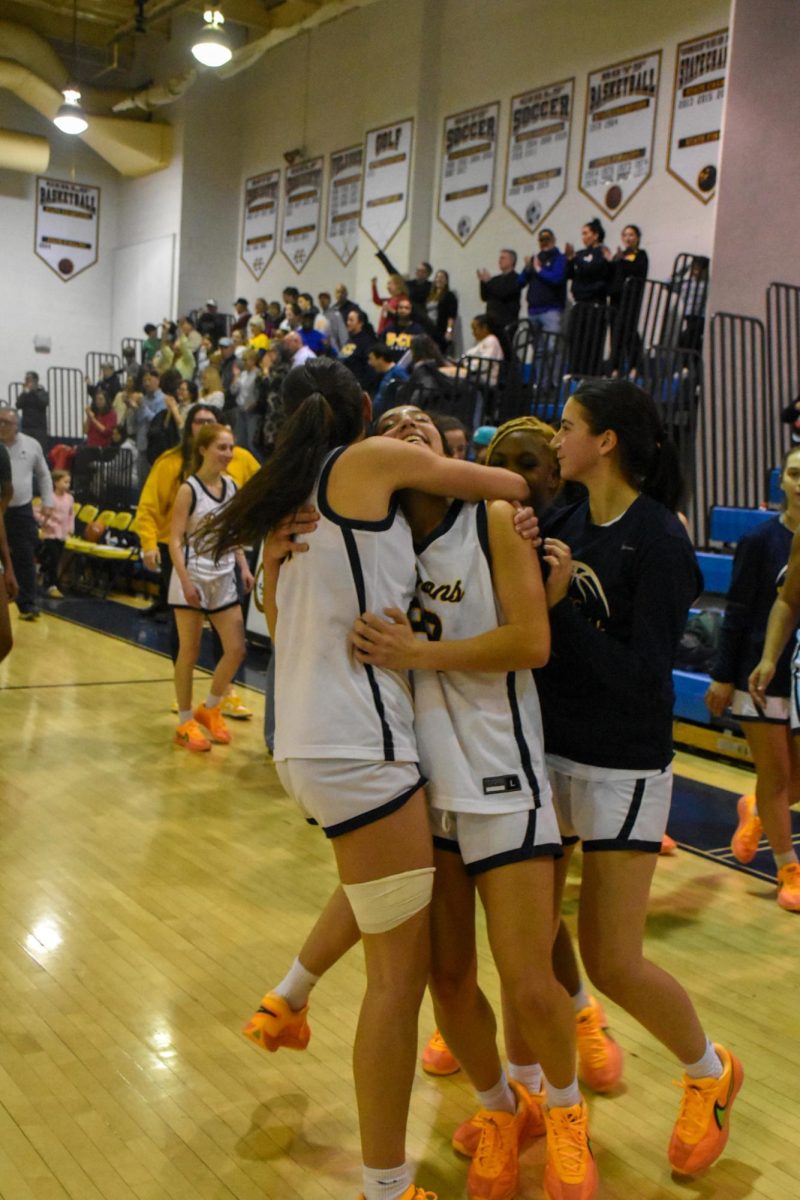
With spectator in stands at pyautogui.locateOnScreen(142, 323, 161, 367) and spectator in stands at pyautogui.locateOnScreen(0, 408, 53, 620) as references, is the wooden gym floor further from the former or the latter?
spectator in stands at pyautogui.locateOnScreen(142, 323, 161, 367)

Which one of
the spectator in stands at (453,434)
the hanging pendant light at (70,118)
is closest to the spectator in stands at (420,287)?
the hanging pendant light at (70,118)

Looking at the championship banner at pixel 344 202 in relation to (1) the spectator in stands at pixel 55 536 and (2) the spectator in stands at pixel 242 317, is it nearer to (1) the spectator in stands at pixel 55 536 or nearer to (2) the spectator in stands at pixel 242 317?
(2) the spectator in stands at pixel 242 317

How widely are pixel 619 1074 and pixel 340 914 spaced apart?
0.75 metres

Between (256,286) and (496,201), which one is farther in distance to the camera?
(256,286)

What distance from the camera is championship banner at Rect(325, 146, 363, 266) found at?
615 inches

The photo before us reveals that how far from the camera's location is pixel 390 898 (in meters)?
2.01

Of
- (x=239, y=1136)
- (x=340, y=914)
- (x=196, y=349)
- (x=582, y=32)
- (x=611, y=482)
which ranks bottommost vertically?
(x=239, y=1136)

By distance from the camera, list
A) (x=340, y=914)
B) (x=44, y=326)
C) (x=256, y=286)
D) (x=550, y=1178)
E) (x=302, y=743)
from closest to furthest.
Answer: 1. (x=302, y=743)
2. (x=550, y=1178)
3. (x=340, y=914)
4. (x=256, y=286)
5. (x=44, y=326)

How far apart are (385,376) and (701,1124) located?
9198 millimetres

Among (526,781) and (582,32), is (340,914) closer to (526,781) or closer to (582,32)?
(526,781)

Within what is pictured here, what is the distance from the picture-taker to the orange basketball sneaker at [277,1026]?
9.09 feet

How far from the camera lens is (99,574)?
503 inches

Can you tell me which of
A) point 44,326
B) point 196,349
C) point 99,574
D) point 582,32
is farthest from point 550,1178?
point 44,326

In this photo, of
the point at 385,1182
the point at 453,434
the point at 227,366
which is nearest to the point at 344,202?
the point at 227,366
